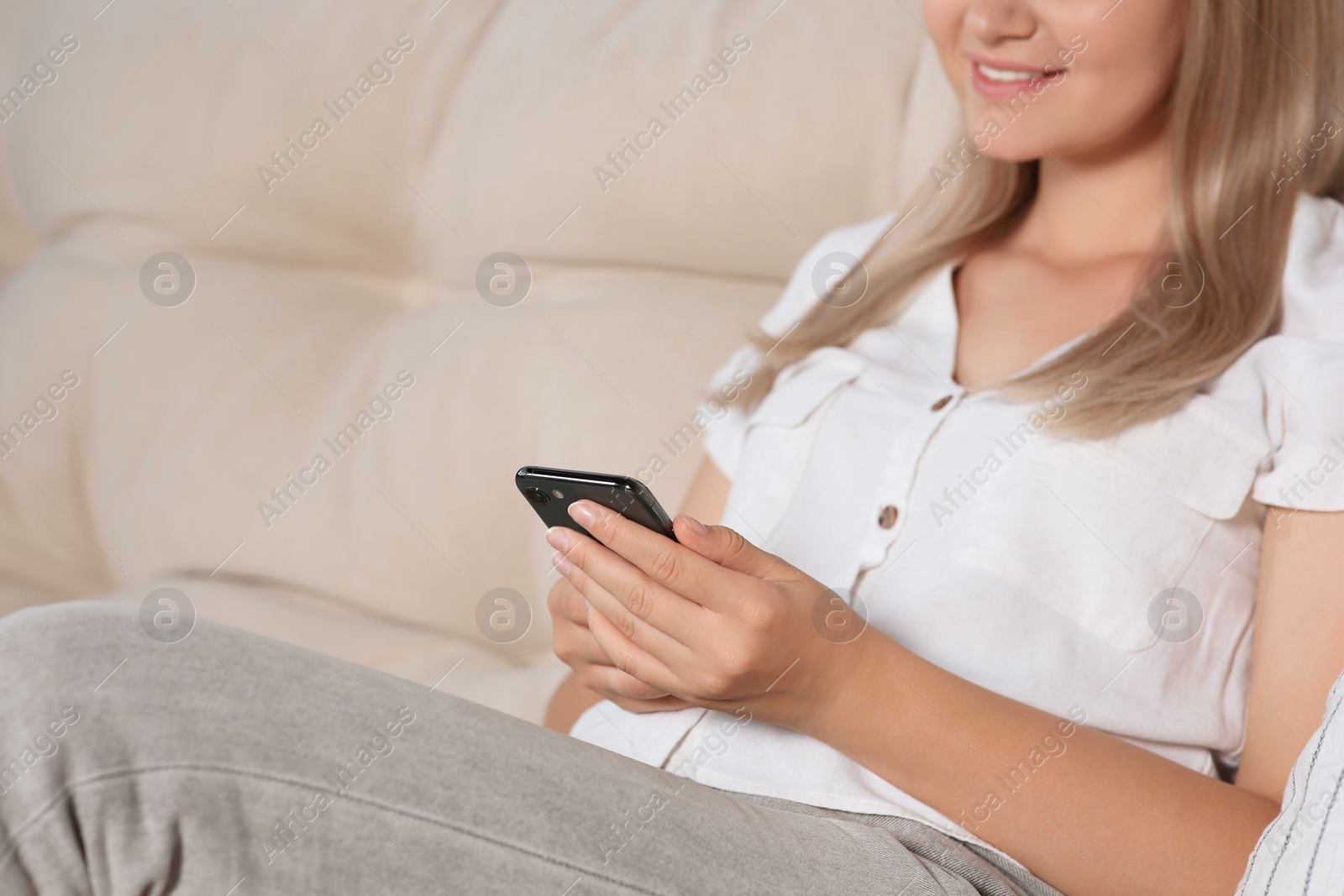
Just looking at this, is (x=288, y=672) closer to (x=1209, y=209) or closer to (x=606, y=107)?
(x=1209, y=209)

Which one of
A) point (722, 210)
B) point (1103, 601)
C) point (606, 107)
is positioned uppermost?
point (606, 107)

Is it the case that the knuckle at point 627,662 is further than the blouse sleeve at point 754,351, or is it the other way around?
the blouse sleeve at point 754,351

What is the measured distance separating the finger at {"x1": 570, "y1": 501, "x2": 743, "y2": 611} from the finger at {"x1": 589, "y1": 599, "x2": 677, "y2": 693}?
74mm

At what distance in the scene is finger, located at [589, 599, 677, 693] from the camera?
0.71 meters

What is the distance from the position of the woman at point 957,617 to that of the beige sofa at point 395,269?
0.65ft

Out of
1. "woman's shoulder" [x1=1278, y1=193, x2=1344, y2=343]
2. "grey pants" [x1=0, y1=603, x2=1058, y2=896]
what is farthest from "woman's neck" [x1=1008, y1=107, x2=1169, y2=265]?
"grey pants" [x1=0, y1=603, x2=1058, y2=896]

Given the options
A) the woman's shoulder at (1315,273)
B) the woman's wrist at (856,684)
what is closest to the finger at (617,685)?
the woman's wrist at (856,684)

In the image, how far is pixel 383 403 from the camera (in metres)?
1.34

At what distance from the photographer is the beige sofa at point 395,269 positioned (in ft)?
3.96

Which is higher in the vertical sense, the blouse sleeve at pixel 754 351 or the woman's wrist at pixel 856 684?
the blouse sleeve at pixel 754 351

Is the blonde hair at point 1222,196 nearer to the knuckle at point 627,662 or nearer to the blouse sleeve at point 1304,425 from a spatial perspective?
the blouse sleeve at point 1304,425

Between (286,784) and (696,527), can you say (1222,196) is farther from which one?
(286,784)

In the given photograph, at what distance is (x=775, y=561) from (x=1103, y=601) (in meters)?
0.24


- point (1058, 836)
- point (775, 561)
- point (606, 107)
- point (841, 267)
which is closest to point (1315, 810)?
point (1058, 836)
